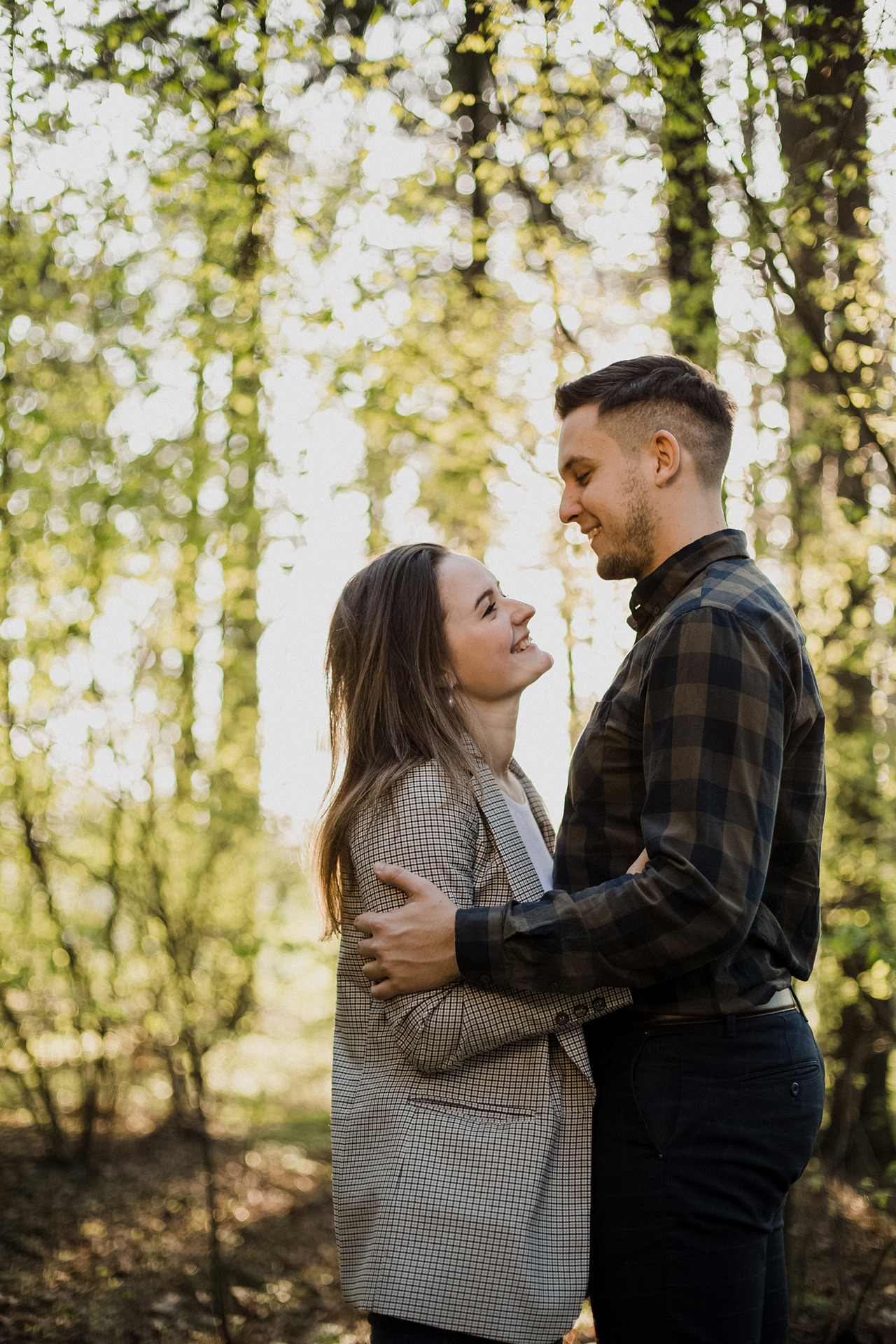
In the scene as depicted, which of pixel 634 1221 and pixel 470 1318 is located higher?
pixel 634 1221

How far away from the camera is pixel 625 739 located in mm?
1817

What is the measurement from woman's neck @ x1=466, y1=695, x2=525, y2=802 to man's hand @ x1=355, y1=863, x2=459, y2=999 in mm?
393

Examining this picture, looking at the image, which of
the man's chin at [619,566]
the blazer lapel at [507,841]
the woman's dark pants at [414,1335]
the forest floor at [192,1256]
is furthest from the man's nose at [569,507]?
the forest floor at [192,1256]

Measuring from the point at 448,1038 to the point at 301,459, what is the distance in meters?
4.12

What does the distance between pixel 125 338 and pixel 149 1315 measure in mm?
4064

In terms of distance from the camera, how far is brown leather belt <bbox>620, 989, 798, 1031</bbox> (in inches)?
67.6

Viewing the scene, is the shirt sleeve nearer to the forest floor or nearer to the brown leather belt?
the brown leather belt

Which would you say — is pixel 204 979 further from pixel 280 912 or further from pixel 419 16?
pixel 419 16

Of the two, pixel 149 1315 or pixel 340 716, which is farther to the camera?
pixel 149 1315

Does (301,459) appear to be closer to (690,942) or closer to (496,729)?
(496,729)

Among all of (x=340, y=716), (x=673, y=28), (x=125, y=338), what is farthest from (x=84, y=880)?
(x=673, y=28)

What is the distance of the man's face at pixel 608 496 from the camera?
6.47 feet

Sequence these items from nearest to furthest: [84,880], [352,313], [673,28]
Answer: [673,28], [352,313], [84,880]

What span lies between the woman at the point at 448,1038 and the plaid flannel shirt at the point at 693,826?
0.13 meters
